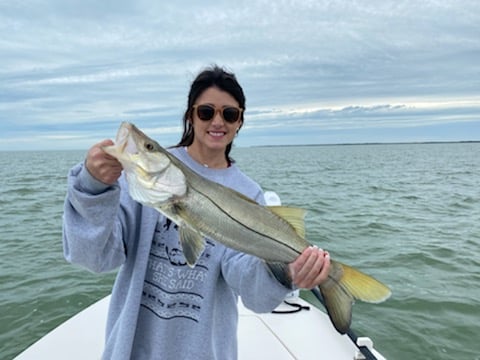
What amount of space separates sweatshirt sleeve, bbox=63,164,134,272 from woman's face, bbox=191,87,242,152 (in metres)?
0.76

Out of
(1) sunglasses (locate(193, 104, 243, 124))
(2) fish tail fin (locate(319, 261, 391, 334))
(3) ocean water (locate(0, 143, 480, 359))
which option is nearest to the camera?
(2) fish tail fin (locate(319, 261, 391, 334))

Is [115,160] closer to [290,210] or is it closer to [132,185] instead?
[132,185]

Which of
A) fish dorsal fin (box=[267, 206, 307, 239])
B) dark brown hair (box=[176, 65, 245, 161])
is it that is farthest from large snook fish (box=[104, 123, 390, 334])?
dark brown hair (box=[176, 65, 245, 161])

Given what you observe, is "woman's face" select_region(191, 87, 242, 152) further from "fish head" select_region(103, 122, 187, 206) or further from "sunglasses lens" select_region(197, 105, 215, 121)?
"fish head" select_region(103, 122, 187, 206)

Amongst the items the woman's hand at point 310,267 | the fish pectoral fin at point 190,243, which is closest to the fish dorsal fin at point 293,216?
the woman's hand at point 310,267

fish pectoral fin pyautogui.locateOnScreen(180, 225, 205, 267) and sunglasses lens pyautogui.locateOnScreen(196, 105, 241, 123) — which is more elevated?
sunglasses lens pyautogui.locateOnScreen(196, 105, 241, 123)

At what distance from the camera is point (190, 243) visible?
76.2 inches

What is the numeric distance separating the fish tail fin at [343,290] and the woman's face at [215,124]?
1.00 m

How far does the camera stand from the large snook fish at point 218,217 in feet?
6.17

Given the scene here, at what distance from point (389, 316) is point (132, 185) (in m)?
5.92

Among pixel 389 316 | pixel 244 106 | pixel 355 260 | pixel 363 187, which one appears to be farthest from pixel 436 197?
pixel 244 106

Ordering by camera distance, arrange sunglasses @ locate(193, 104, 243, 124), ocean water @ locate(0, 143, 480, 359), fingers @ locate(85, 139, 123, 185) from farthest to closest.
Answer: ocean water @ locate(0, 143, 480, 359)
sunglasses @ locate(193, 104, 243, 124)
fingers @ locate(85, 139, 123, 185)

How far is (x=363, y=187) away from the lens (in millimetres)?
21734

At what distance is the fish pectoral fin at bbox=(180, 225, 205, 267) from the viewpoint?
193 centimetres
